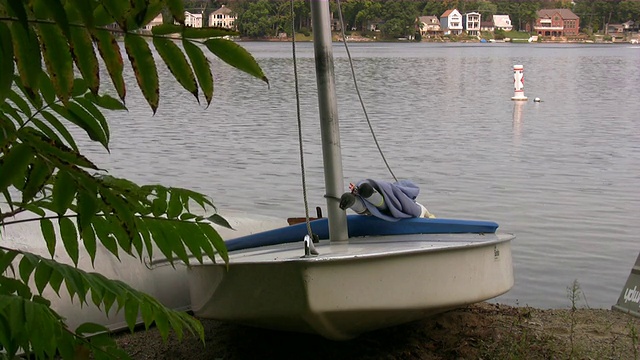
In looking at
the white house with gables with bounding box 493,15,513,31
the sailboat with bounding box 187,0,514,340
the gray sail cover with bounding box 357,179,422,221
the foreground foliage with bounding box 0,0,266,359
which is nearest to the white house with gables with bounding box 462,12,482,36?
the white house with gables with bounding box 493,15,513,31

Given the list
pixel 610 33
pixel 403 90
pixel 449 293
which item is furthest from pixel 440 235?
pixel 610 33

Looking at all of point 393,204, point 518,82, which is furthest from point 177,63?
point 518,82

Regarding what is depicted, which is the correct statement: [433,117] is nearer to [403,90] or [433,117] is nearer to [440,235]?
[403,90]

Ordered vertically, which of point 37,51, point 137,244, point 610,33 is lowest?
point 610,33

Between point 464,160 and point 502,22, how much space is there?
7225 inches

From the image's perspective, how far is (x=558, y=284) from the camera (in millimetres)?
9766

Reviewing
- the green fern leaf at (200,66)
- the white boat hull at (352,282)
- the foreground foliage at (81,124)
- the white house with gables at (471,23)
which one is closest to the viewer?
the foreground foliage at (81,124)

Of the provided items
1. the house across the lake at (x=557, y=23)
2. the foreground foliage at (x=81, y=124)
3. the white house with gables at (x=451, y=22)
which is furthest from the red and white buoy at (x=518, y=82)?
the house across the lake at (x=557, y=23)

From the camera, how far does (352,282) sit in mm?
5562

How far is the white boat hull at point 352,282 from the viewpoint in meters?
5.50

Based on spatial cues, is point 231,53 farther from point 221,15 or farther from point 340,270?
point 221,15

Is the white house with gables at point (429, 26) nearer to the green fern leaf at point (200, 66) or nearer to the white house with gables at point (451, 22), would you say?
the white house with gables at point (451, 22)

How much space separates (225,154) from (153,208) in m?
17.3

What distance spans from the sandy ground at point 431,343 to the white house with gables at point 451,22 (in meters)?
185
